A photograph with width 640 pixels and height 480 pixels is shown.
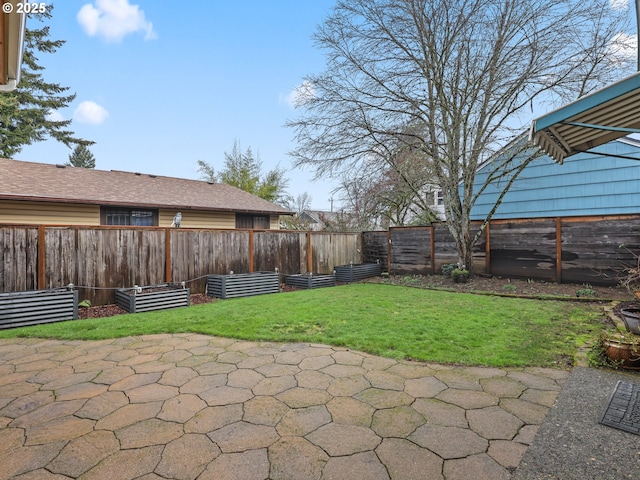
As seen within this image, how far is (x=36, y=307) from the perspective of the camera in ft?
16.3

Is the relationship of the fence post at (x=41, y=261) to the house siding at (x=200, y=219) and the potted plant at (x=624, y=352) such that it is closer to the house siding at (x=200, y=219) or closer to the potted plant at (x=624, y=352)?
the house siding at (x=200, y=219)

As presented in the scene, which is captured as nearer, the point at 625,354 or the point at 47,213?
the point at 625,354

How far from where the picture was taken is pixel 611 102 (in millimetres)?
2996

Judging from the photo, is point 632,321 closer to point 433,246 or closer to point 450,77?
point 433,246

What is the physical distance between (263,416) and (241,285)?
559 cm

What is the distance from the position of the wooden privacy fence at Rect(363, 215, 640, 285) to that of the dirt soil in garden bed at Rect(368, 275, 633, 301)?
0.20m

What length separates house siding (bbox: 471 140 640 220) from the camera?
30.5ft

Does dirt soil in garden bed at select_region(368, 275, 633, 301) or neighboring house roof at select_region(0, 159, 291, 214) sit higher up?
neighboring house roof at select_region(0, 159, 291, 214)

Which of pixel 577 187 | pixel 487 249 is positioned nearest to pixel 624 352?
pixel 487 249

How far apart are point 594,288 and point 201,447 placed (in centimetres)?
830

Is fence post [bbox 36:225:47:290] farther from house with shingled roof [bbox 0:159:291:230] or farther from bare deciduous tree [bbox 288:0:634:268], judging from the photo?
bare deciduous tree [bbox 288:0:634:268]

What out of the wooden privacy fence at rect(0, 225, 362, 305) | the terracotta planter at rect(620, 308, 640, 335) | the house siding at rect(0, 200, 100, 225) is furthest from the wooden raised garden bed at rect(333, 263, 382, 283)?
the house siding at rect(0, 200, 100, 225)

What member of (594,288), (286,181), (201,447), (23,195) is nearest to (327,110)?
(594,288)

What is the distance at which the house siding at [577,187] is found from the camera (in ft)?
30.5
